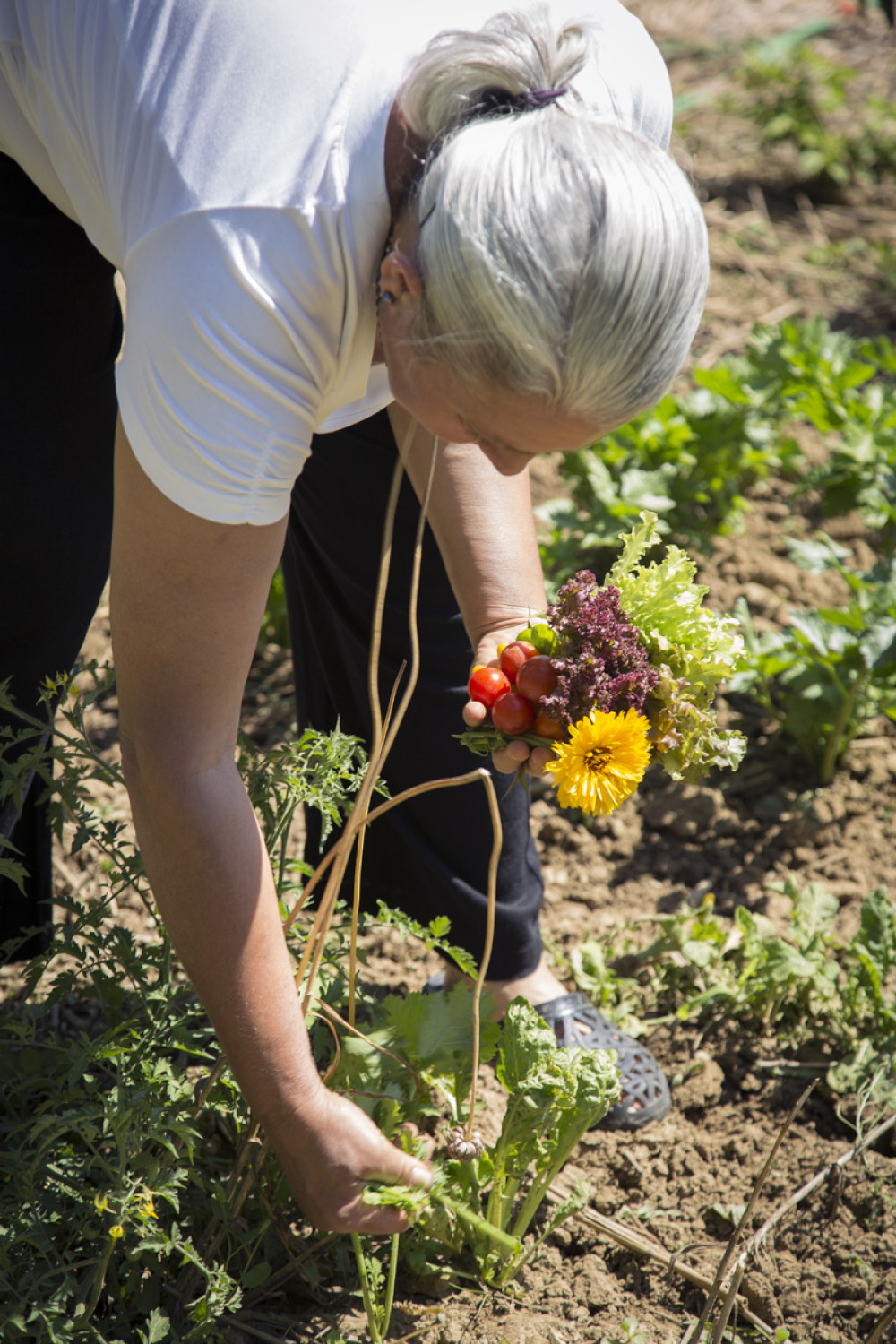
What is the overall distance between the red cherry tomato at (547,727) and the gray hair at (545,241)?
36cm

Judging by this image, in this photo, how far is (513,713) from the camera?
129 cm

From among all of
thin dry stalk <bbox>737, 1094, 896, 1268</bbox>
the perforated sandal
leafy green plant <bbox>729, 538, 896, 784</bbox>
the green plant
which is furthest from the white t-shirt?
the green plant

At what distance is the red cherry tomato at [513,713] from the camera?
129 cm

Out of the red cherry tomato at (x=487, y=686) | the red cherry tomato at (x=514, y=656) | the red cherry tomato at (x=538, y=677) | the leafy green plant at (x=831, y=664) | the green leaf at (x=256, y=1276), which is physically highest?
the red cherry tomato at (x=538, y=677)

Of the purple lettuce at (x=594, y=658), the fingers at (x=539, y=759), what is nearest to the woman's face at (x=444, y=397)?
the purple lettuce at (x=594, y=658)

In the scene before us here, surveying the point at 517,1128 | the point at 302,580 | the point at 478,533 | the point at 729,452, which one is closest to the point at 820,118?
the point at 729,452

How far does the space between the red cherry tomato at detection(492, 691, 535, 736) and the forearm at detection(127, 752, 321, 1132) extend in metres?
0.32

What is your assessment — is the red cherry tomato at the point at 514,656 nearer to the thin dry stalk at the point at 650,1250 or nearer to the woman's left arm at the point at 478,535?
the woman's left arm at the point at 478,535

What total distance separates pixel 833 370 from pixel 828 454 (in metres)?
0.40

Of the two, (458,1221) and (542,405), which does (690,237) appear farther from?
(458,1221)

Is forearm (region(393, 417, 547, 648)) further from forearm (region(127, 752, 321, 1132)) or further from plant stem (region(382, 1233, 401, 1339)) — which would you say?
plant stem (region(382, 1233, 401, 1339))

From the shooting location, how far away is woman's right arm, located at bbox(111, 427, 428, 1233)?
1046 mm

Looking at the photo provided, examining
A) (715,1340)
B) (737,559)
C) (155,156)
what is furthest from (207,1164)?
(737,559)

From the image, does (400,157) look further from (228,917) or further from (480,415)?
(228,917)
